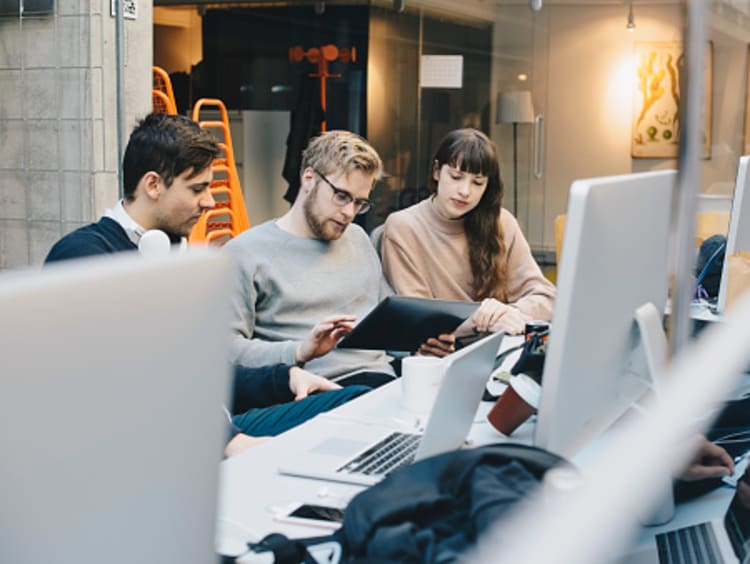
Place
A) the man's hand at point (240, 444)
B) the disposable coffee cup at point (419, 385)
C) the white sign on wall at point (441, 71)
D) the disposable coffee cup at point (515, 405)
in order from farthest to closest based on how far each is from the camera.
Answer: the white sign on wall at point (441, 71) < the disposable coffee cup at point (419, 385) < the man's hand at point (240, 444) < the disposable coffee cup at point (515, 405)

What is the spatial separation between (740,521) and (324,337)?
118 cm

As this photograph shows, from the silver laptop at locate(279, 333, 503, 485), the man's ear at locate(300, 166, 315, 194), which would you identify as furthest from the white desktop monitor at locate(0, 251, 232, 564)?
the man's ear at locate(300, 166, 315, 194)

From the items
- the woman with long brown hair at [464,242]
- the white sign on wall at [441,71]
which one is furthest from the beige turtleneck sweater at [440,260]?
the white sign on wall at [441,71]

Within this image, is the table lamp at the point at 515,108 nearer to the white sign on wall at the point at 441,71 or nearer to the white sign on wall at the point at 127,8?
the white sign on wall at the point at 441,71

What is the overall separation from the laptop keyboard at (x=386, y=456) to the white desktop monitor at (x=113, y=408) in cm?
92

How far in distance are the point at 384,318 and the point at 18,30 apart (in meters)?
2.84

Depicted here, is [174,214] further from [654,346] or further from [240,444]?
[654,346]

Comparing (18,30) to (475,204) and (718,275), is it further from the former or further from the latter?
(718,275)

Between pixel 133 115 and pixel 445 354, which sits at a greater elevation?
pixel 133 115

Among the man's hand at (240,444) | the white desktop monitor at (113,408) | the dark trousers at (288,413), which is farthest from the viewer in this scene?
the dark trousers at (288,413)

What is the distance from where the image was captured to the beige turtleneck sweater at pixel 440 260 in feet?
10.8

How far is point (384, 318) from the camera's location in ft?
8.04

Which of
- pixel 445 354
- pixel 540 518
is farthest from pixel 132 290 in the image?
pixel 445 354

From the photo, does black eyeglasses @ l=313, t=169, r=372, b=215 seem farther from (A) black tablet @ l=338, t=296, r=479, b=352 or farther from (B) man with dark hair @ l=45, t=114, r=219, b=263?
(A) black tablet @ l=338, t=296, r=479, b=352
